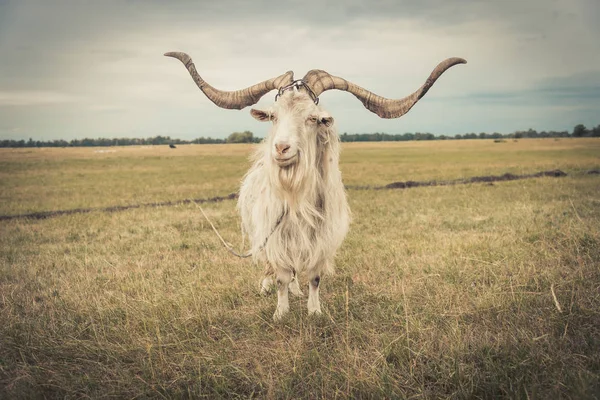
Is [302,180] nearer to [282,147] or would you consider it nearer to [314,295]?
[282,147]

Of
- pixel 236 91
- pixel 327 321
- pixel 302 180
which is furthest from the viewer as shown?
pixel 236 91

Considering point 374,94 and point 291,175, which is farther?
point 374,94

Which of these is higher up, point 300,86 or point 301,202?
point 300,86

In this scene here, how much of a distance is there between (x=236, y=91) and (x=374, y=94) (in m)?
1.89

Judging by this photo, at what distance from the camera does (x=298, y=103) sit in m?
4.48

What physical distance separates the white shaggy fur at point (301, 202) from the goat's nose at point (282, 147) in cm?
21

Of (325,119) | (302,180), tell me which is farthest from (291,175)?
(325,119)

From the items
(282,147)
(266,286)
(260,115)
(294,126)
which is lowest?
(266,286)

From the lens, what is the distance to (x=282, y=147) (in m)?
4.14

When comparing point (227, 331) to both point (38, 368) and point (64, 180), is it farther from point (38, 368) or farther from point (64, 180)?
point (64, 180)

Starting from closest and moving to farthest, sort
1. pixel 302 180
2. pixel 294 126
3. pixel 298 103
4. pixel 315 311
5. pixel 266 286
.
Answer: pixel 294 126, pixel 298 103, pixel 302 180, pixel 315 311, pixel 266 286

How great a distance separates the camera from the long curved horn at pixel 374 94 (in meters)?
4.80

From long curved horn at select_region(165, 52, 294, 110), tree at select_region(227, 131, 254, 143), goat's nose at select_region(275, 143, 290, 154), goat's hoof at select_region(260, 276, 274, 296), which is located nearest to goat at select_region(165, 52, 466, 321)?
long curved horn at select_region(165, 52, 294, 110)

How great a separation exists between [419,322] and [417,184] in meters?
19.9
